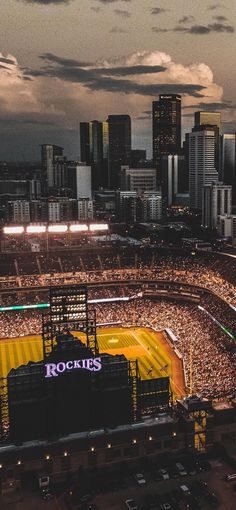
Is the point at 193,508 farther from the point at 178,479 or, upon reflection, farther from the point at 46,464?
the point at 46,464

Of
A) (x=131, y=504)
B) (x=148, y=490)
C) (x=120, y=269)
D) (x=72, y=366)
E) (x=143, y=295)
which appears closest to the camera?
(x=131, y=504)

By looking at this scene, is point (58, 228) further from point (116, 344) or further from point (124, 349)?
point (124, 349)

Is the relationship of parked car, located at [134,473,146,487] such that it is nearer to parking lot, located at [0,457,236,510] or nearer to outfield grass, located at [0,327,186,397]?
parking lot, located at [0,457,236,510]

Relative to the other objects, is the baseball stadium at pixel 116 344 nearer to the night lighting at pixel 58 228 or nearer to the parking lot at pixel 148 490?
the parking lot at pixel 148 490

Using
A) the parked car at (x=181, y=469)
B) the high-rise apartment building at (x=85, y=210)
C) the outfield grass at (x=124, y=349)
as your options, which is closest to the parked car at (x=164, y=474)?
the parked car at (x=181, y=469)

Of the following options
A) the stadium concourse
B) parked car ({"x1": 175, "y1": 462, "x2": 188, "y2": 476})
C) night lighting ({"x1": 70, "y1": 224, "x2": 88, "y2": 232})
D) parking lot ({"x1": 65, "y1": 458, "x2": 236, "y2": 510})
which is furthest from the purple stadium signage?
night lighting ({"x1": 70, "y1": 224, "x2": 88, "y2": 232})

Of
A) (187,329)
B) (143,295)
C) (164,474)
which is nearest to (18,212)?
(143,295)
